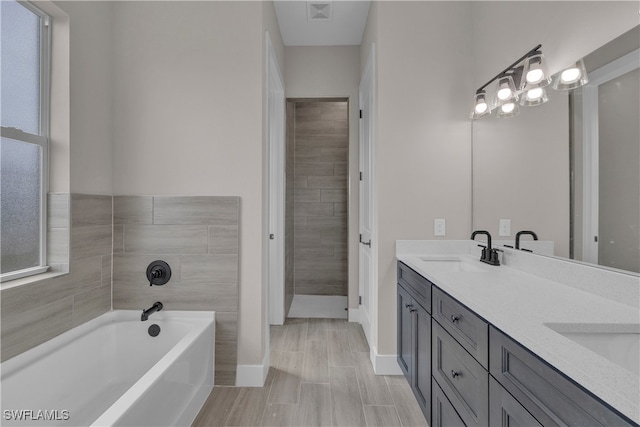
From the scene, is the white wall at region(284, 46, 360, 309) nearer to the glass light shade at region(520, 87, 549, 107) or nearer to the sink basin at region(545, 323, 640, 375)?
the glass light shade at region(520, 87, 549, 107)

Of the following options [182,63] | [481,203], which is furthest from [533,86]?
[182,63]

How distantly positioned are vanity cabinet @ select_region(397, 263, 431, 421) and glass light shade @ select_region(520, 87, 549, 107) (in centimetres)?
112

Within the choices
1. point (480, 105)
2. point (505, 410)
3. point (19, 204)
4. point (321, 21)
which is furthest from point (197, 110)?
point (505, 410)

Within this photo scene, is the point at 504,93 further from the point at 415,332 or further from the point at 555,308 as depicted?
the point at 415,332

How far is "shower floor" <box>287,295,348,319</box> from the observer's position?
3.53m

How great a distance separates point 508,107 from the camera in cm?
192

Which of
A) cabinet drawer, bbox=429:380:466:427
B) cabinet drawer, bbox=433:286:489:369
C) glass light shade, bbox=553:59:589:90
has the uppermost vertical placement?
glass light shade, bbox=553:59:589:90

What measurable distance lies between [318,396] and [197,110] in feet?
6.79

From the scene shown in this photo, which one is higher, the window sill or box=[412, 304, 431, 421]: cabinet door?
the window sill

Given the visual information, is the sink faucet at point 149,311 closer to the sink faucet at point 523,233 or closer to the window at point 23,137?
the window at point 23,137

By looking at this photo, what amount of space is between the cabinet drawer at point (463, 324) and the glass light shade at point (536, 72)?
1.19m

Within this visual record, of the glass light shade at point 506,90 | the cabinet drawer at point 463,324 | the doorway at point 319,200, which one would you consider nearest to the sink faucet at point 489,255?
the cabinet drawer at point 463,324

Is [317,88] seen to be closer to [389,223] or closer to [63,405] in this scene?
[389,223]

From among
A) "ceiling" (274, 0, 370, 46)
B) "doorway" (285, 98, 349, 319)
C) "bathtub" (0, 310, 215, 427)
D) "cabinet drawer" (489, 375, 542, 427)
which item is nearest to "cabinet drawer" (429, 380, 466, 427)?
"cabinet drawer" (489, 375, 542, 427)
